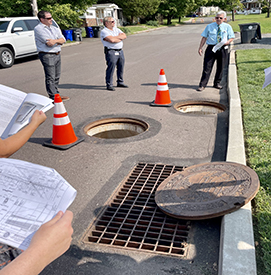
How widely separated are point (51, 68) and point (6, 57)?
792 cm

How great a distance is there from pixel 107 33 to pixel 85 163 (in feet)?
15.9

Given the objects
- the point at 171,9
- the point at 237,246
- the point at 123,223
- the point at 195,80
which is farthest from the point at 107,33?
the point at 171,9

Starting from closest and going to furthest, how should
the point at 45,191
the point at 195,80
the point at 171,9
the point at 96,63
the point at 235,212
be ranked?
the point at 45,191, the point at 235,212, the point at 195,80, the point at 96,63, the point at 171,9

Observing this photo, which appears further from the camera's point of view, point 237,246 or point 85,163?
point 85,163

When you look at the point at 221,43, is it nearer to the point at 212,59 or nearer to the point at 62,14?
the point at 212,59

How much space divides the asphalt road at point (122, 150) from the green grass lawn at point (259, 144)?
37 centimetres

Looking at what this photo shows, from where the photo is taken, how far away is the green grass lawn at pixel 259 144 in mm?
2523

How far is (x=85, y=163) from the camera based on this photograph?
173 inches

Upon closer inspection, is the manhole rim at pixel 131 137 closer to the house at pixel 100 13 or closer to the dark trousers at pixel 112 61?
the dark trousers at pixel 112 61

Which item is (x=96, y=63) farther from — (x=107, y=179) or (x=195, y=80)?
(x=107, y=179)

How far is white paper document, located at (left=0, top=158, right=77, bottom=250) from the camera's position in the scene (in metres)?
1.16

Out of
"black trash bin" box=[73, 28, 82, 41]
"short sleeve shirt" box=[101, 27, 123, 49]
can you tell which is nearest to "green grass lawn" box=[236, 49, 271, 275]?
"short sleeve shirt" box=[101, 27, 123, 49]

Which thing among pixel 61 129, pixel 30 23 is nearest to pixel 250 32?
pixel 30 23

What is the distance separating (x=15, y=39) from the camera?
14.3 metres
